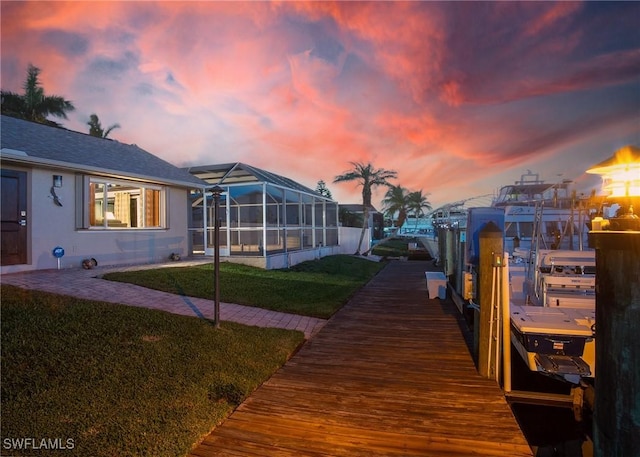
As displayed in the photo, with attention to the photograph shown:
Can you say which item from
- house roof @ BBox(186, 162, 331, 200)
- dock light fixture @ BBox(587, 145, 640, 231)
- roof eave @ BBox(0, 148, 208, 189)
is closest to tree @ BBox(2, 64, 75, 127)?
house roof @ BBox(186, 162, 331, 200)

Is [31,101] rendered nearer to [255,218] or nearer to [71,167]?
[71,167]

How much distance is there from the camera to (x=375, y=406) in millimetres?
3162

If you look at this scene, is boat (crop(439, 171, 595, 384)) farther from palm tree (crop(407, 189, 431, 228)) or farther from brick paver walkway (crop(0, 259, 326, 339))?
palm tree (crop(407, 189, 431, 228))

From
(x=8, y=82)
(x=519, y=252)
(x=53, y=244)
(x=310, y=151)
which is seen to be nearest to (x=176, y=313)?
(x=53, y=244)

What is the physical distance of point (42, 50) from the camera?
34.1 ft

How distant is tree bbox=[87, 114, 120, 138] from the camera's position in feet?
94.6

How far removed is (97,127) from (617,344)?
3577cm

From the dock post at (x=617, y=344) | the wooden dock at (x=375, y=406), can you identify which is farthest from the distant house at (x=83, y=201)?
the dock post at (x=617, y=344)

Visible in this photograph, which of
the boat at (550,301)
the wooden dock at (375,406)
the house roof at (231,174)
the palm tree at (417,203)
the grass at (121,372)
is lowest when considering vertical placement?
the wooden dock at (375,406)

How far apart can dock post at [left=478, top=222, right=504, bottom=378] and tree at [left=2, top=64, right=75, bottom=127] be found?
29.5m

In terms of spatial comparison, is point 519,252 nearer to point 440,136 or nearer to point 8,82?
point 440,136

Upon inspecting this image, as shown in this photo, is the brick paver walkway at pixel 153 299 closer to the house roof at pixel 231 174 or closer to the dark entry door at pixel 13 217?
the dark entry door at pixel 13 217

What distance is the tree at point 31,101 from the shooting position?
23.7m

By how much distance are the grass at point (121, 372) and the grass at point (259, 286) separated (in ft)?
5.72
